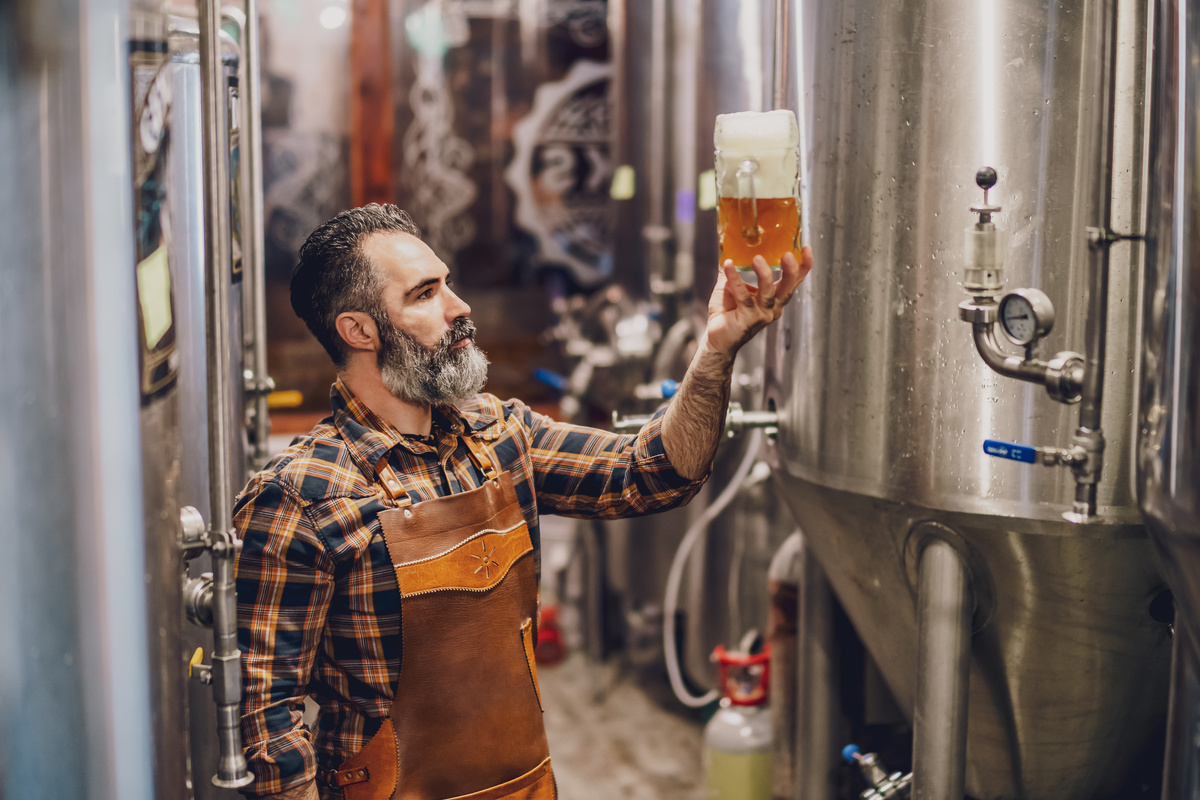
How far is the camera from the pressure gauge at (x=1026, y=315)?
158cm

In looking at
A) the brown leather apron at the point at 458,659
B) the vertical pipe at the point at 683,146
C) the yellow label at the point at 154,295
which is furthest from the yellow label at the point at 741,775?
the yellow label at the point at 154,295

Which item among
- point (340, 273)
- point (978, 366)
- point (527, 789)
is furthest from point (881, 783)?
point (340, 273)

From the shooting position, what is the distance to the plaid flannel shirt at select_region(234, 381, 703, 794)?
5.11ft

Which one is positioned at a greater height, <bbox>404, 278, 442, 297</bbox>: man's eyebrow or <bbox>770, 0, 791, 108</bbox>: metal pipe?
<bbox>770, 0, 791, 108</bbox>: metal pipe

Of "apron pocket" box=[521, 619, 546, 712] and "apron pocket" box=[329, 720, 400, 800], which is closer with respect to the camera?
"apron pocket" box=[329, 720, 400, 800]

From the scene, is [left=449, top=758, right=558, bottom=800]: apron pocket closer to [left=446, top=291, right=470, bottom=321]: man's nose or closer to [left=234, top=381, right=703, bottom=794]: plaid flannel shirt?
[left=234, top=381, right=703, bottom=794]: plaid flannel shirt

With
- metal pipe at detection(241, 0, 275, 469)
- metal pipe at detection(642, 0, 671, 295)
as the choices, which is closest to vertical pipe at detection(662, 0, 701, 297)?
metal pipe at detection(642, 0, 671, 295)

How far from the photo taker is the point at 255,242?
214 centimetres

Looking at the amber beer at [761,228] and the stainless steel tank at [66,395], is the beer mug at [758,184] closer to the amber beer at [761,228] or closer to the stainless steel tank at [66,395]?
the amber beer at [761,228]

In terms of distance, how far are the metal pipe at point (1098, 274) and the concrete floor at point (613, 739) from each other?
190 centimetres

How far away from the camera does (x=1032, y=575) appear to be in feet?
5.84

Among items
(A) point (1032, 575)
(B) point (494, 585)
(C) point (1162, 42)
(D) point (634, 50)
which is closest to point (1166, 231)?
(C) point (1162, 42)

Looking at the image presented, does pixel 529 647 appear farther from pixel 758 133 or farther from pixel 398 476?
pixel 758 133

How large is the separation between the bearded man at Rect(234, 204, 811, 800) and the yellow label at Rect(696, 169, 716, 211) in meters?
1.36
